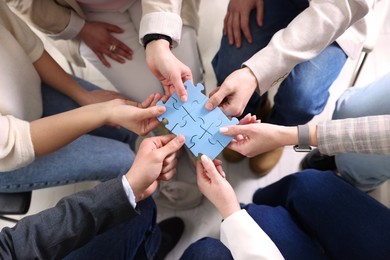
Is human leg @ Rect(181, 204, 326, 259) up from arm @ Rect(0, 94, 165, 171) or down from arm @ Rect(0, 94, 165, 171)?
down

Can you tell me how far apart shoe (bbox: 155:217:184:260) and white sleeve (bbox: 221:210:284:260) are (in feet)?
2.27

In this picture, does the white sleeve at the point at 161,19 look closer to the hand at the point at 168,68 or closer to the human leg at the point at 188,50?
the hand at the point at 168,68

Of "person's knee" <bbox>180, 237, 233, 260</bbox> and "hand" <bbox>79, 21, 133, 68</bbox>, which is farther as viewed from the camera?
"hand" <bbox>79, 21, 133, 68</bbox>

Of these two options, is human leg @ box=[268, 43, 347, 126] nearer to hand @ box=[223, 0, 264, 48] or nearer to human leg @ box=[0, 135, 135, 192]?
hand @ box=[223, 0, 264, 48]

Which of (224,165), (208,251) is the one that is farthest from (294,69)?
(208,251)

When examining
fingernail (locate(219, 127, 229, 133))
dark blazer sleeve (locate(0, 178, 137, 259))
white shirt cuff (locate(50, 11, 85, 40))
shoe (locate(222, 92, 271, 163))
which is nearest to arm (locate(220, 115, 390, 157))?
fingernail (locate(219, 127, 229, 133))

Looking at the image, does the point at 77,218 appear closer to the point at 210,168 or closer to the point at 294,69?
the point at 210,168

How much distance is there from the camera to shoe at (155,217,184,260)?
154cm

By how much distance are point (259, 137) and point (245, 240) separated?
31cm

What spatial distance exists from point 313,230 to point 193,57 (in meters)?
0.81

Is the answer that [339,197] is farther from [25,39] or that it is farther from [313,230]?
[25,39]

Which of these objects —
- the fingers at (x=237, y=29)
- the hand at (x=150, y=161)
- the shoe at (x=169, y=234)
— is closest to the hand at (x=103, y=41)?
the fingers at (x=237, y=29)

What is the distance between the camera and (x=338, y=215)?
1.06m

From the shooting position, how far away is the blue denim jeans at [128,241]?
103cm
